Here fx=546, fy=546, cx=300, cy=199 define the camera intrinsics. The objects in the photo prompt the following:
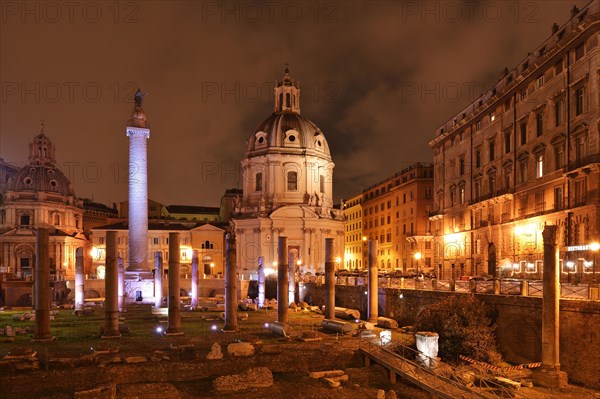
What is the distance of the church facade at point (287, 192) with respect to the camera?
69.7 metres

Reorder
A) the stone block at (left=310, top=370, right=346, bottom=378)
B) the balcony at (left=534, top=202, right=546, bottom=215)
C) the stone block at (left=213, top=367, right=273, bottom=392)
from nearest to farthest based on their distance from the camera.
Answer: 1. the stone block at (left=213, top=367, right=273, bottom=392)
2. the stone block at (left=310, top=370, right=346, bottom=378)
3. the balcony at (left=534, top=202, right=546, bottom=215)

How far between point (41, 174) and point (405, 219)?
181 feet

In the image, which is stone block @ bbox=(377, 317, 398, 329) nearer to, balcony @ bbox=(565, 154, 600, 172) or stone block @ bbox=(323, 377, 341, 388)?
stone block @ bbox=(323, 377, 341, 388)

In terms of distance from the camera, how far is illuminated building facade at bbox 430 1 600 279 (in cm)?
3056

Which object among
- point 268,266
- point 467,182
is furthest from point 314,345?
point 268,266

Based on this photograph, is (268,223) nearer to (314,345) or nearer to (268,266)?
(268,266)

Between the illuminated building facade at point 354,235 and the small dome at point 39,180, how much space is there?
46147mm

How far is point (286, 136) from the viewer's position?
73312 millimetres

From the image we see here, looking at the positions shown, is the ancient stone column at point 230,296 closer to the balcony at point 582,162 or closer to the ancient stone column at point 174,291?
the ancient stone column at point 174,291

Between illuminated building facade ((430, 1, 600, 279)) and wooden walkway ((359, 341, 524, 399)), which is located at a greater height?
illuminated building facade ((430, 1, 600, 279))

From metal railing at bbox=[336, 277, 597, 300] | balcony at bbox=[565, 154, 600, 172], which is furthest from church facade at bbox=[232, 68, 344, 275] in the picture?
balcony at bbox=[565, 154, 600, 172]

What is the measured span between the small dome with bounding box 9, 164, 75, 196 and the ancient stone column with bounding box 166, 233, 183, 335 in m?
63.9

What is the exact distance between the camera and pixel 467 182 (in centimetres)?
4872

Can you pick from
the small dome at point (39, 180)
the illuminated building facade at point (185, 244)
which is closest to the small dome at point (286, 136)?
the illuminated building facade at point (185, 244)
